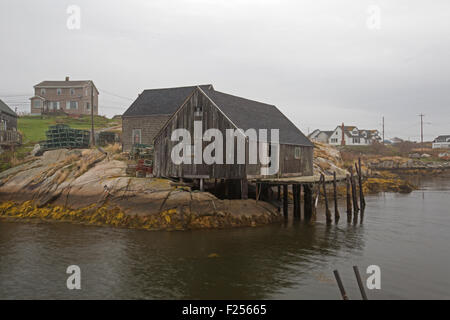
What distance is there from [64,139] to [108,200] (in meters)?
16.6

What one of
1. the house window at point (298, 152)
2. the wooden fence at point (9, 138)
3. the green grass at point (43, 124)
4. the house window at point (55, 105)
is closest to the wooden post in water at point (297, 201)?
the house window at point (298, 152)

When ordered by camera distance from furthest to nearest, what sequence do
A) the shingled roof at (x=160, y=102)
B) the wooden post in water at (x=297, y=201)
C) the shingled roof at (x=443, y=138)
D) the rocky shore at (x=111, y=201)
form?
the shingled roof at (x=443, y=138)
the shingled roof at (x=160, y=102)
the wooden post in water at (x=297, y=201)
the rocky shore at (x=111, y=201)

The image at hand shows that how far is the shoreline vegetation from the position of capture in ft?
77.6

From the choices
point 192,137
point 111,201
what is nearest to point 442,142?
point 192,137

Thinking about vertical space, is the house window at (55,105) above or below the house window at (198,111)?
above

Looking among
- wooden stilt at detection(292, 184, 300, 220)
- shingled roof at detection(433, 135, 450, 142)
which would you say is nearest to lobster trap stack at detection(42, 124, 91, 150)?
wooden stilt at detection(292, 184, 300, 220)

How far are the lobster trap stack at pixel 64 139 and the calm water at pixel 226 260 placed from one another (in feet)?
47.3

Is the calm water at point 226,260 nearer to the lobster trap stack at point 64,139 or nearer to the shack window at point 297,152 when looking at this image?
the shack window at point 297,152

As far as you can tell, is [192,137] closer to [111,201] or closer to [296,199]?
[111,201]

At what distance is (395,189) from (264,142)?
28.2 metres

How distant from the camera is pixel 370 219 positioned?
1078 inches

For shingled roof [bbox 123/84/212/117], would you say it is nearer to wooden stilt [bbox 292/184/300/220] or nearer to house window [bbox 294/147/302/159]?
house window [bbox 294/147/302/159]

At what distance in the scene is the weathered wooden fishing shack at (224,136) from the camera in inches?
1002
